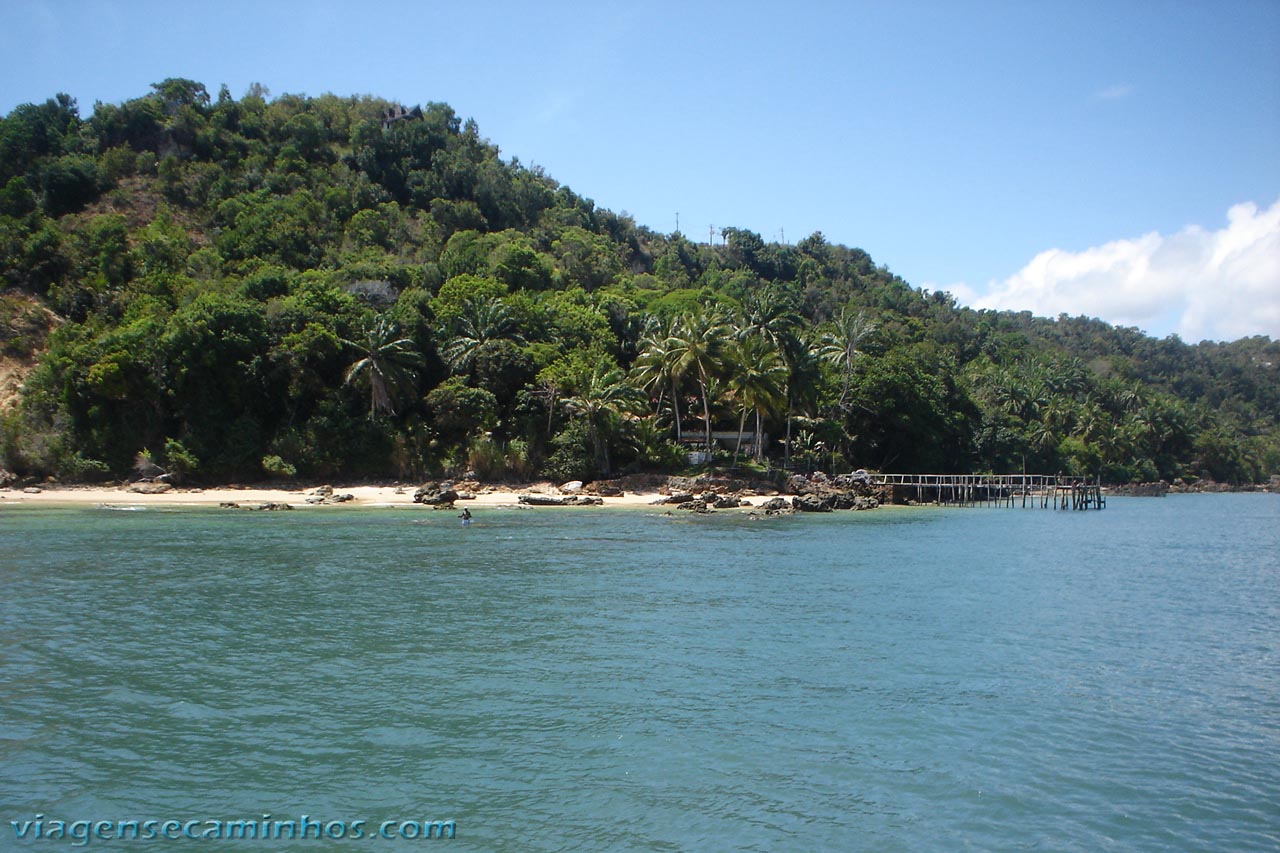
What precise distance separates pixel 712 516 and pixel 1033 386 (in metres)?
62.6

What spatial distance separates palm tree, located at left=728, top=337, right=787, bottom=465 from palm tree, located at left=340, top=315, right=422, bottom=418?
2038cm

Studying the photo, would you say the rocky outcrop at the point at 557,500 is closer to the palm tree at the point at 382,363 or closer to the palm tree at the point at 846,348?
the palm tree at the point at 382,363

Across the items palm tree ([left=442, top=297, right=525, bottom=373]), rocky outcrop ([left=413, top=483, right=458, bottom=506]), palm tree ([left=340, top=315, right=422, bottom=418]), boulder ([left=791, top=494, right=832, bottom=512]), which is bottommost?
boulder ([left=791, top=494, right=832, bottom=512])

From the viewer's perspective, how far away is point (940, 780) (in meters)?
10.9

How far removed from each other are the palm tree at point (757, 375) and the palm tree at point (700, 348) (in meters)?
1.09

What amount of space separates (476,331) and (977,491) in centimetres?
4029

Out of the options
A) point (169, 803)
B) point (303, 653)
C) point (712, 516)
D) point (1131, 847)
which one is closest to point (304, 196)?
point (712, 516)

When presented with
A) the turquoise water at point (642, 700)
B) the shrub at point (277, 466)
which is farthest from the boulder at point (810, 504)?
the shrub at point (277, 466)

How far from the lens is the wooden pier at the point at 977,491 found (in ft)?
196

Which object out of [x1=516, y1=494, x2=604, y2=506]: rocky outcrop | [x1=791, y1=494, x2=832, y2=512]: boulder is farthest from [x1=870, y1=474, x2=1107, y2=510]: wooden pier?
[x1=516, y1=494, x2=604, y2=506]: rocky outcrop

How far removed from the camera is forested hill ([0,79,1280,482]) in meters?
49.8

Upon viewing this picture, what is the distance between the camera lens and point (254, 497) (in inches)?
1857

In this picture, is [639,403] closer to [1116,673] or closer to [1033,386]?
[1116,673]

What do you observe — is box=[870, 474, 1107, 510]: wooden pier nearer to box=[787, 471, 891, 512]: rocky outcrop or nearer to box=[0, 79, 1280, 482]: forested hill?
box=[787, 471, 891, 512]: rocky outcrop
